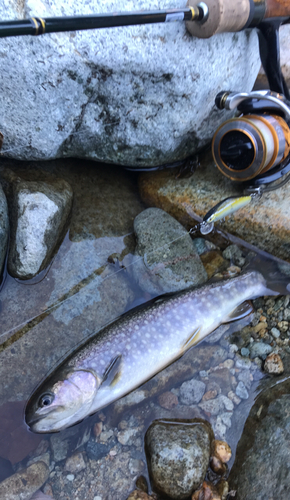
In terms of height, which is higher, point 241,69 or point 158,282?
point 241,69

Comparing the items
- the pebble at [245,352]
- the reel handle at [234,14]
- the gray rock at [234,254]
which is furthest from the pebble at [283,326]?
the reel handle at [234,14]

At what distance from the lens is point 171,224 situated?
333 centimetres

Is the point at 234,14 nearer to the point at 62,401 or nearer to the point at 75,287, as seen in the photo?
the point at 75,287

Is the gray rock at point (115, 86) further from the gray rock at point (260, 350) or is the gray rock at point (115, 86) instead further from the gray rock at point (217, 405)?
the gray rock at point (217, 405)

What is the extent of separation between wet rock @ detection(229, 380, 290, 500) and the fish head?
3.96ft

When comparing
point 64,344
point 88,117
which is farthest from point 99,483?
point 88,117

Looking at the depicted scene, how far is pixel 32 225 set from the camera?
2.76m

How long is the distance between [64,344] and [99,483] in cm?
107

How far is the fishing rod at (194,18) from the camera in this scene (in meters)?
1.72

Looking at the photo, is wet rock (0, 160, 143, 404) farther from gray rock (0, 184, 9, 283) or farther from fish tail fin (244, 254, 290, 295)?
fish tail fin (244, 254, 290, 295)

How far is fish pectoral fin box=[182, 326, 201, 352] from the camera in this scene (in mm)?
2924

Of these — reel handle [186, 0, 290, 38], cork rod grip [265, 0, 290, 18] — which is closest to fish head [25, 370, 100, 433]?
reel handle [186, 0, 290, 38]

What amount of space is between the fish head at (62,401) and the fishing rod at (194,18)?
2.27m

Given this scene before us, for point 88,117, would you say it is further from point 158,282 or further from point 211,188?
point 158,282
